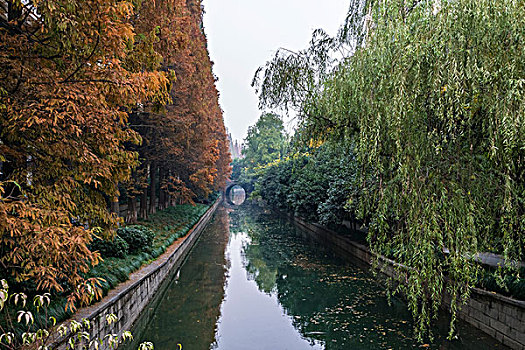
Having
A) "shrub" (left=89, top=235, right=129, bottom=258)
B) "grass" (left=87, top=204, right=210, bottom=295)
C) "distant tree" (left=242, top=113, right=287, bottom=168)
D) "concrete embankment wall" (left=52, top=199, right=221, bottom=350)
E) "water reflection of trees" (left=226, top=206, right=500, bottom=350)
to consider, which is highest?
"distant tree" (left=242, top=113, right=287, bottom=168)

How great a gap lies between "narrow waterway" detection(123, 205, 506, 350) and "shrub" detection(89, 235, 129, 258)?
1.63 m

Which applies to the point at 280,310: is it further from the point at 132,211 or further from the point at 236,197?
the point at 236,197


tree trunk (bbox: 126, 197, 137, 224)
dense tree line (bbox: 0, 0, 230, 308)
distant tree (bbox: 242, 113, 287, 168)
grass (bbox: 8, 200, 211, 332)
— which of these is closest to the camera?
dense tree line (bbox: 0, 0, 230, 308)

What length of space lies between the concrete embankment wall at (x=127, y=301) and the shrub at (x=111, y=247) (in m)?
0.66

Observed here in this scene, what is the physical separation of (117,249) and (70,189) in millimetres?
4711

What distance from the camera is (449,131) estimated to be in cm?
539

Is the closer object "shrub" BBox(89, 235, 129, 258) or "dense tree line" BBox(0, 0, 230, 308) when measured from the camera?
"dense tree line" BBox(0, 0, 230, 308)

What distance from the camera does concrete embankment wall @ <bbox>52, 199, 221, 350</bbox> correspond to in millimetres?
5930

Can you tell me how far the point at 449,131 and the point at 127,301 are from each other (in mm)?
6685

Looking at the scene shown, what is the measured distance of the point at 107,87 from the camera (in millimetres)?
5125

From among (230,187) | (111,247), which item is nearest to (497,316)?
(111,247)

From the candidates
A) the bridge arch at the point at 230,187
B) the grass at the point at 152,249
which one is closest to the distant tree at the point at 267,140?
the bridge arch at the point at 230,187

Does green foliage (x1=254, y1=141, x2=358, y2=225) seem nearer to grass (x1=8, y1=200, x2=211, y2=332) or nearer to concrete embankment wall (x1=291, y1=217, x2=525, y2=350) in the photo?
concrete embankment wall (x1=291, y1=217, x2=525, y2=350)

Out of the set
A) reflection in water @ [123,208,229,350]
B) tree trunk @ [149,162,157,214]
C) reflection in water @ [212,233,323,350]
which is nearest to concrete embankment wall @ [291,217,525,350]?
reflection in water @ [212,233,323,350]
